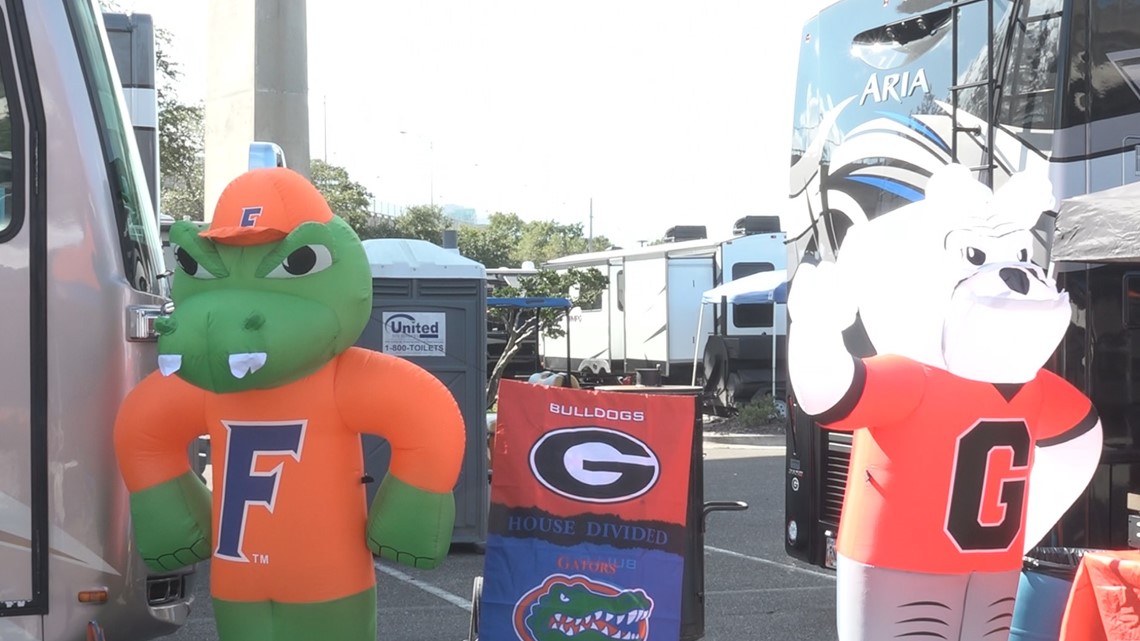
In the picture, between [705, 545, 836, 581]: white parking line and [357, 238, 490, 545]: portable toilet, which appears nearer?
[357, 238, 490, 545]: portable toilet

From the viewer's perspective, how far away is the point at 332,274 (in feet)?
13.1

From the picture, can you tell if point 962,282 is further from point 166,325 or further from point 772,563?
point 772,563

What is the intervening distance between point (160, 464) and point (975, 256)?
9.17 feet

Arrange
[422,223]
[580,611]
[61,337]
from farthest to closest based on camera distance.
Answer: [422,223]
[580,611]
[61,337]

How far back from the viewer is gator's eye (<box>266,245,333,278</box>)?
155 inches

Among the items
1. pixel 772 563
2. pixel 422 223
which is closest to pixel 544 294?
pixel 772 563

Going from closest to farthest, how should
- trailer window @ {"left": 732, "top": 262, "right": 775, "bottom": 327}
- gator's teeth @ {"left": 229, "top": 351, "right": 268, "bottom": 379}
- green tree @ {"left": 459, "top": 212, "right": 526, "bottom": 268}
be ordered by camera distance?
1. gator's teeth @ {"left": 229, "top": 351, "right": 268, "bottom": 379}
2. trailer window @ {"left": 732, "top": 262, "right": 775, "bottom": 327}
3. green tree @ {"left": 459, "top": 212, "right": 526, "bottom": 268}

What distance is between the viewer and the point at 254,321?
3.78 meters

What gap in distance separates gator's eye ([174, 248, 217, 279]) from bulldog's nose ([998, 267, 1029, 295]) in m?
2.58

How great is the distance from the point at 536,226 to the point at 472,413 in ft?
196

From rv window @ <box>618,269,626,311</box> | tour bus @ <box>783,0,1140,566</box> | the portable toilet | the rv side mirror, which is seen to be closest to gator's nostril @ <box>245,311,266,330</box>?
the rv side mirror

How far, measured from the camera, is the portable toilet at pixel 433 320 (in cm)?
806

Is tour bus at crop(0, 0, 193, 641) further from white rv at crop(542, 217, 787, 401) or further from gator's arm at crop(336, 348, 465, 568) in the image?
white rv at crop(542, 217, 787, 401)

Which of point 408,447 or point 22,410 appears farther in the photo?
point 408,447
